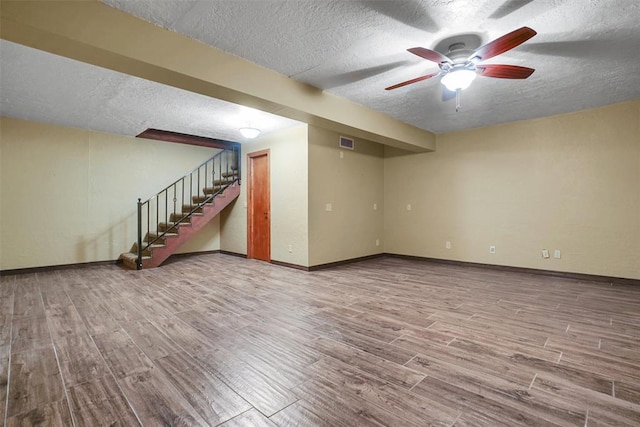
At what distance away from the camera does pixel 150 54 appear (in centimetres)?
257

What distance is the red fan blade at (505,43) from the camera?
7.13 ft

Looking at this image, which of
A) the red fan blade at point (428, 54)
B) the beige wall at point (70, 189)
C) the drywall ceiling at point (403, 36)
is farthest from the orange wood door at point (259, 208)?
the red fan blade at point (428, 54)

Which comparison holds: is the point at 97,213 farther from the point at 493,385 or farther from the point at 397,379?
the point at 493,385

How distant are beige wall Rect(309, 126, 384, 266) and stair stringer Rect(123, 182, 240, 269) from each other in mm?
2401

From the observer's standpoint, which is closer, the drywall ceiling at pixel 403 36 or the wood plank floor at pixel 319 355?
the wood plank floor at pixel 319 355

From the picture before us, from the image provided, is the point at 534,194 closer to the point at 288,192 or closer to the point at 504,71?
the point at 504,71

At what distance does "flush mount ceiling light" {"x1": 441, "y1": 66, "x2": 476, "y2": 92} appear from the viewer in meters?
2.93

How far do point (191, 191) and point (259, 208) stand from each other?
1944 millimetres

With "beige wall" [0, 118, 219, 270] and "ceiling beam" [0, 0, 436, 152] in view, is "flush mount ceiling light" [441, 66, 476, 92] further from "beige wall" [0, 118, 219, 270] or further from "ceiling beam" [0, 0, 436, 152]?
Result: "beige wall" [0, 118, 219, 270]

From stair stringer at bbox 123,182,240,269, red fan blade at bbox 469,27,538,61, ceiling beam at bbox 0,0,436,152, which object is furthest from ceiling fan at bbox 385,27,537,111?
stair stringer at bbox 123,182,240,269

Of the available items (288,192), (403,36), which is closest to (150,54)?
(403,36)

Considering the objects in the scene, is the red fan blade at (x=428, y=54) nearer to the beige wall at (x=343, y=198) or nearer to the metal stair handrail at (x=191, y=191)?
the beige wall at (x=343, y=198)

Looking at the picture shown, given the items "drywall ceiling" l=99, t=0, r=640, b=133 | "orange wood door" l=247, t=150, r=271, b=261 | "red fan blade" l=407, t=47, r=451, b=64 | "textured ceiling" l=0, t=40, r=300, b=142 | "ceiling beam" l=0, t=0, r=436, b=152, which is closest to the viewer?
"ceiling beam" l=0, t=0, r=436, b=152

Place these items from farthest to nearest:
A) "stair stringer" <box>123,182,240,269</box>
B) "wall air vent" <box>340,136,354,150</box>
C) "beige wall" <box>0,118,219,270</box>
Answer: "wall air vent" <box>340,136,354,150</box> → "stair stringer" <box>123,182,240,269</box> → "beige wall" <box>0,118,219,270</box>
